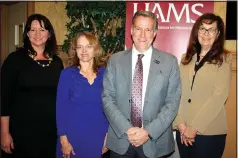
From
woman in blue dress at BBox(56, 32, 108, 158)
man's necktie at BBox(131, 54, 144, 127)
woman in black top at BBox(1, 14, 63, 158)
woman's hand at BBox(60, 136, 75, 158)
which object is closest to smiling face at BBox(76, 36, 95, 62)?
woman in blue dress at BBox(56, 32, 108, 158)

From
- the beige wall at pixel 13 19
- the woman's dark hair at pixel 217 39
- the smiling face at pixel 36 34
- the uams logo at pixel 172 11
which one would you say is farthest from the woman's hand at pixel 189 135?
the beige wall at pixel 13 19

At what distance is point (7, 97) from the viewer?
2.44m

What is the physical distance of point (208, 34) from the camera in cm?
230

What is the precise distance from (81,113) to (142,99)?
0.54 meters

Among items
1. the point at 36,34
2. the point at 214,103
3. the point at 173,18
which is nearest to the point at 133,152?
the point at 214,103

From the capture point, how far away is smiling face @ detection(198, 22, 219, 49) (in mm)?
2297

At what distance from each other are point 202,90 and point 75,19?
2.06m

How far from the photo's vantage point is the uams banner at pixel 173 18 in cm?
312

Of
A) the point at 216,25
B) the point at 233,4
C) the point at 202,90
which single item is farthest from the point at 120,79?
the point at 233,4

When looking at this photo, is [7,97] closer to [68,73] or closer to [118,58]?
[68,73]

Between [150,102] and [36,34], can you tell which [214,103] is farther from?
[36,34]

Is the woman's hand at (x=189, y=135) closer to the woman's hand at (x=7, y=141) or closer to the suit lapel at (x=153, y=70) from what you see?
the suit lapel at (x=153, y=70)

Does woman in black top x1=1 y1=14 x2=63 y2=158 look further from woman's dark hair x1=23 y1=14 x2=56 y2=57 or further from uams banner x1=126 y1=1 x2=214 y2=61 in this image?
uams banner x1=126 y1=1 x2=214 y2=61

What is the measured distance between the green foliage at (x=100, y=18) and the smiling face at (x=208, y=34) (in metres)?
1.39
